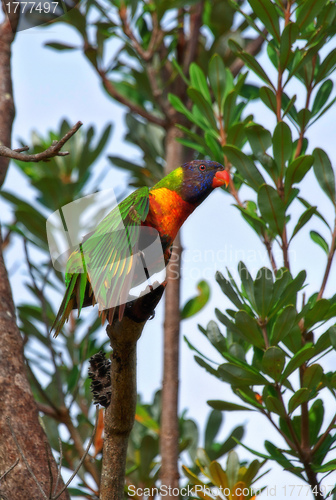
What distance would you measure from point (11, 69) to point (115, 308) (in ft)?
7.78

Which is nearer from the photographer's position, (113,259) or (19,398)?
(113,259)

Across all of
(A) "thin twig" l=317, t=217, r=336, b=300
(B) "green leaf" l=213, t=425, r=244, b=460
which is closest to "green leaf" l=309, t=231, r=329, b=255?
(A) "thin twig" l=317, t=217, r=336, b=300

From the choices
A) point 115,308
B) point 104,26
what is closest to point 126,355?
point 115,308

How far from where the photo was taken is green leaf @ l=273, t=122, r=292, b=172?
2.77 metres

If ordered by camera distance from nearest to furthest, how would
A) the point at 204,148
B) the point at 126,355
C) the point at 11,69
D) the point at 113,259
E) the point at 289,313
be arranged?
the point at 126,355 → the point at 113,259 → the point at 289,313 → the point at 204,148 → the point at 11,69

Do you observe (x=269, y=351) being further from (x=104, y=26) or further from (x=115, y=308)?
(x=104, y=26)

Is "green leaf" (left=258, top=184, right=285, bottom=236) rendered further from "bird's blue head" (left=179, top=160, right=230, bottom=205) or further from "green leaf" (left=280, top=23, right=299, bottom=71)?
"green leaf" (left=280, top=23, right=299, bottom=71)

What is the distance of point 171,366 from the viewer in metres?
3.30

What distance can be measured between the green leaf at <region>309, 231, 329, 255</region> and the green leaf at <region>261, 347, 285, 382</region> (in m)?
0.66

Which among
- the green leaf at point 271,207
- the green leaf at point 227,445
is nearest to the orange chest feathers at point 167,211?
the green leaf at point 271,207

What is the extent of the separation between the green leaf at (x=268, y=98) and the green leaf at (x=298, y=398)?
139 centimetres

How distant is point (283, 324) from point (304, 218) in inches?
21.8

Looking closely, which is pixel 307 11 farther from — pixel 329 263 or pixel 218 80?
pixel 329 263

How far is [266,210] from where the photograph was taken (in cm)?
275
